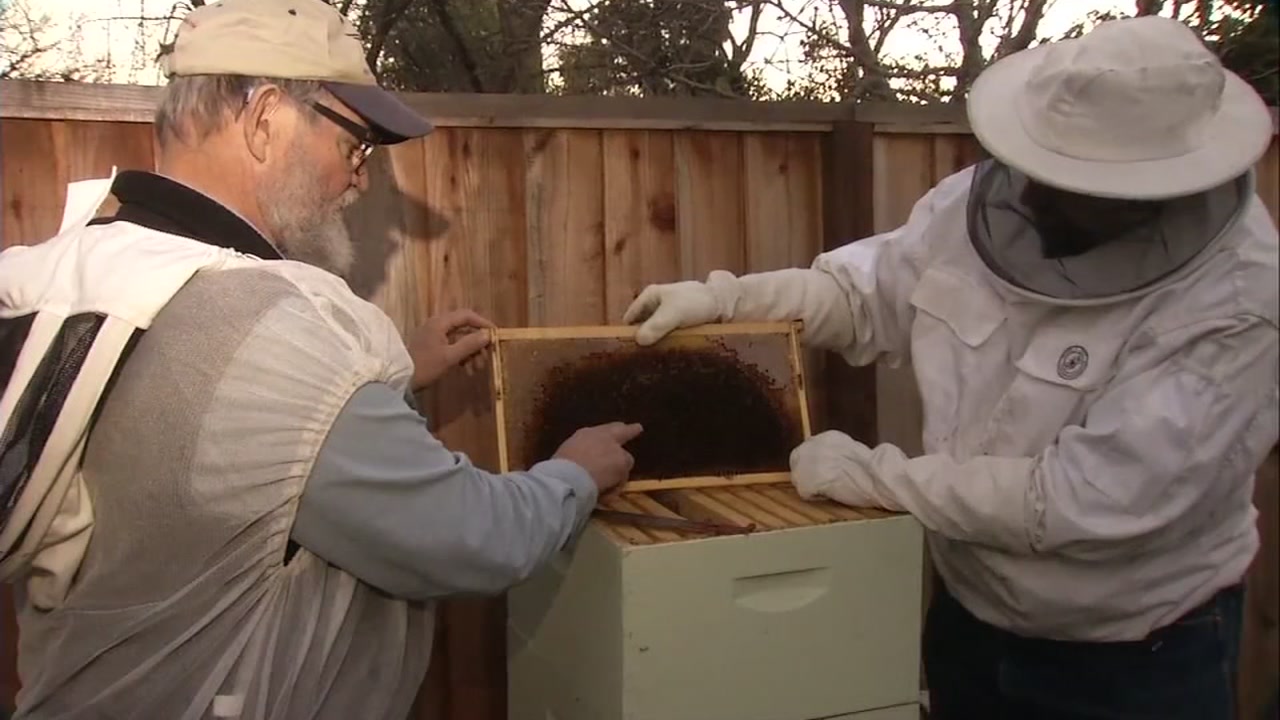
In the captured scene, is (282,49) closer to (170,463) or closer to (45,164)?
(170,463)

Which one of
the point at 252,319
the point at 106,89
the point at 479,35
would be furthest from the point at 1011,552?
the point at 106,89

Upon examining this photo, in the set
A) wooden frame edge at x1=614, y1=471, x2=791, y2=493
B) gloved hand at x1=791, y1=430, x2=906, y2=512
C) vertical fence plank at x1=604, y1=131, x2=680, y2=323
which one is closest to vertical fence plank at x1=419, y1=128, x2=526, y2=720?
vertical fence plank at x1=604, y1=131, x2=680, y2=323

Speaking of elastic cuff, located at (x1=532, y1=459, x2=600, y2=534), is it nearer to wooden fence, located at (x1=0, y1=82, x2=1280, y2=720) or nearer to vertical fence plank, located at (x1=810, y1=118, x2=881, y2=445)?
wooden fence, located at (x1=0, y1=82, x2=1280, y2=720)

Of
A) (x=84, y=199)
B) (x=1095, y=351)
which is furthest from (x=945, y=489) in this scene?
(x=84, y=199)

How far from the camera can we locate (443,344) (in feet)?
6.52

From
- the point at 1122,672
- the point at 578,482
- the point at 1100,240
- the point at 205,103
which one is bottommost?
the point at 1122,672

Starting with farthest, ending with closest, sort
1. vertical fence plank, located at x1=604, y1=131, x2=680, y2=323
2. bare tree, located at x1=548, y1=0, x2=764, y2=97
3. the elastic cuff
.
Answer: bare tree, located at x1=548, y1=0, x2=764, y2=97, vertical fence plank, located at x1=604, y1=131, x2=680, y2=323, the elastic cuff

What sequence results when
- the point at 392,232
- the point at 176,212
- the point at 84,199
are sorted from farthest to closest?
the point at 392,232 → the point at 84,199 → the point at 176,212

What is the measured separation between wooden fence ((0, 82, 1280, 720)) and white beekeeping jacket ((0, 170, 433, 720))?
833 millimetres

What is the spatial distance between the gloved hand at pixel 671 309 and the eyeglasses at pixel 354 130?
555 mm

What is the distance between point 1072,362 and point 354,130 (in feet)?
3.52

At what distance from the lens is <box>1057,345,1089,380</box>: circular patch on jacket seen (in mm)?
1591

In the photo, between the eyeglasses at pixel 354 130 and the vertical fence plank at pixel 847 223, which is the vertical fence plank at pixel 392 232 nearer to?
the eyeglasses at pixel 354 130

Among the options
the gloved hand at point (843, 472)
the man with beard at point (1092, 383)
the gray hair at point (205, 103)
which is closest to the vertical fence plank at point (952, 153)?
the man with beard at point (1092, 383)
